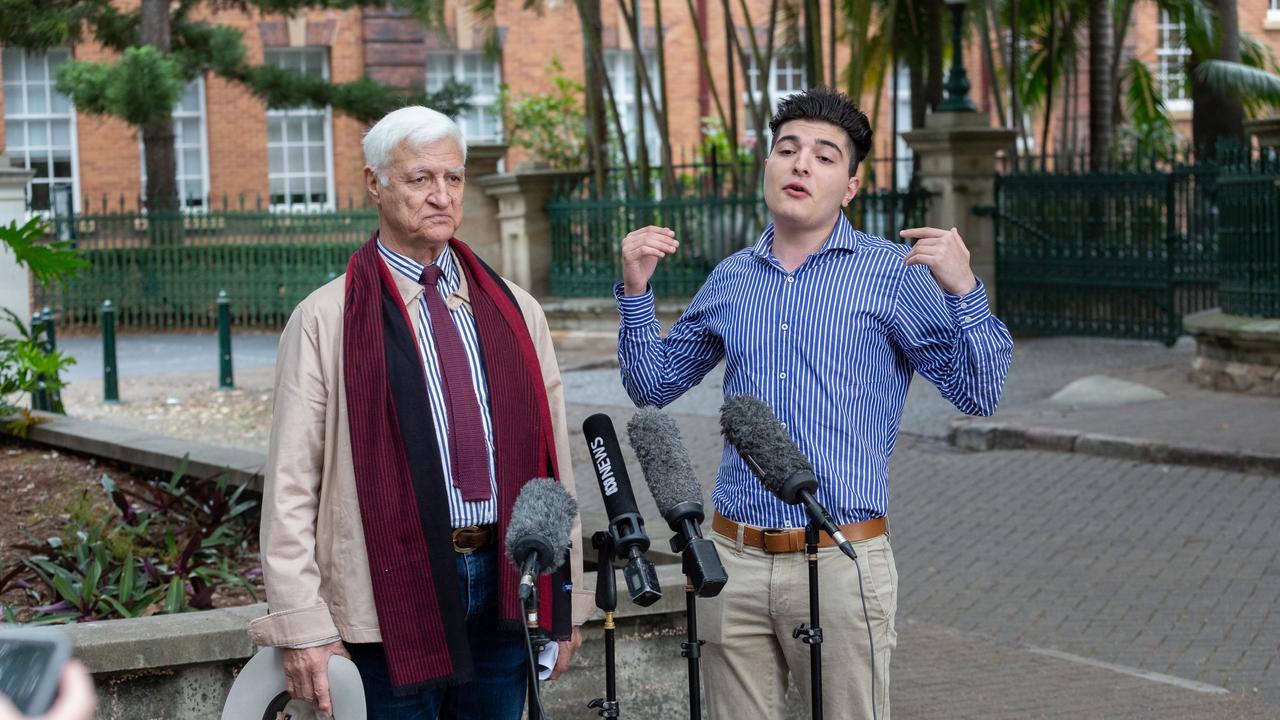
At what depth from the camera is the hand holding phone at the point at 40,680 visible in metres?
1.36

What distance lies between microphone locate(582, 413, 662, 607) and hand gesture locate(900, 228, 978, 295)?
0.84 metres

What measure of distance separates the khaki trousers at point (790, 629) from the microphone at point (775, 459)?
374 mm

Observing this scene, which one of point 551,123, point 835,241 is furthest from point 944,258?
point 551,123

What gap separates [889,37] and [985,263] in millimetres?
4414

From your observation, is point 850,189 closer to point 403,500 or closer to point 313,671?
point 403,500

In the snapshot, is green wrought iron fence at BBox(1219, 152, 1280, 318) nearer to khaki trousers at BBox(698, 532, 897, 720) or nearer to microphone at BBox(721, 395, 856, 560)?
khaki trousers at BBox(698, 532, 897, 720)

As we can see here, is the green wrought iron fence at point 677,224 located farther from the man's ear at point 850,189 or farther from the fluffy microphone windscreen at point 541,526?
the fluffy microphone windscreen at point 541,526

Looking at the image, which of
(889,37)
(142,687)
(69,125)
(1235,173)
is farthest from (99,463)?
(69,125)

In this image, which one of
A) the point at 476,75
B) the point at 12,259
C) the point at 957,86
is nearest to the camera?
the point at 12,259

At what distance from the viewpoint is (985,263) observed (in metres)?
17.9

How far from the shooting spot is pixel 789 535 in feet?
11.7

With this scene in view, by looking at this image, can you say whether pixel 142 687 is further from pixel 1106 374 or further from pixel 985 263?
pixel 985 263

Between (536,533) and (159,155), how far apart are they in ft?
69.6

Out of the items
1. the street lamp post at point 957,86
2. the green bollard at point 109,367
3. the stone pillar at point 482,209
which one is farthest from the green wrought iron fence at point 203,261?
the street lamp post at point 957,86
